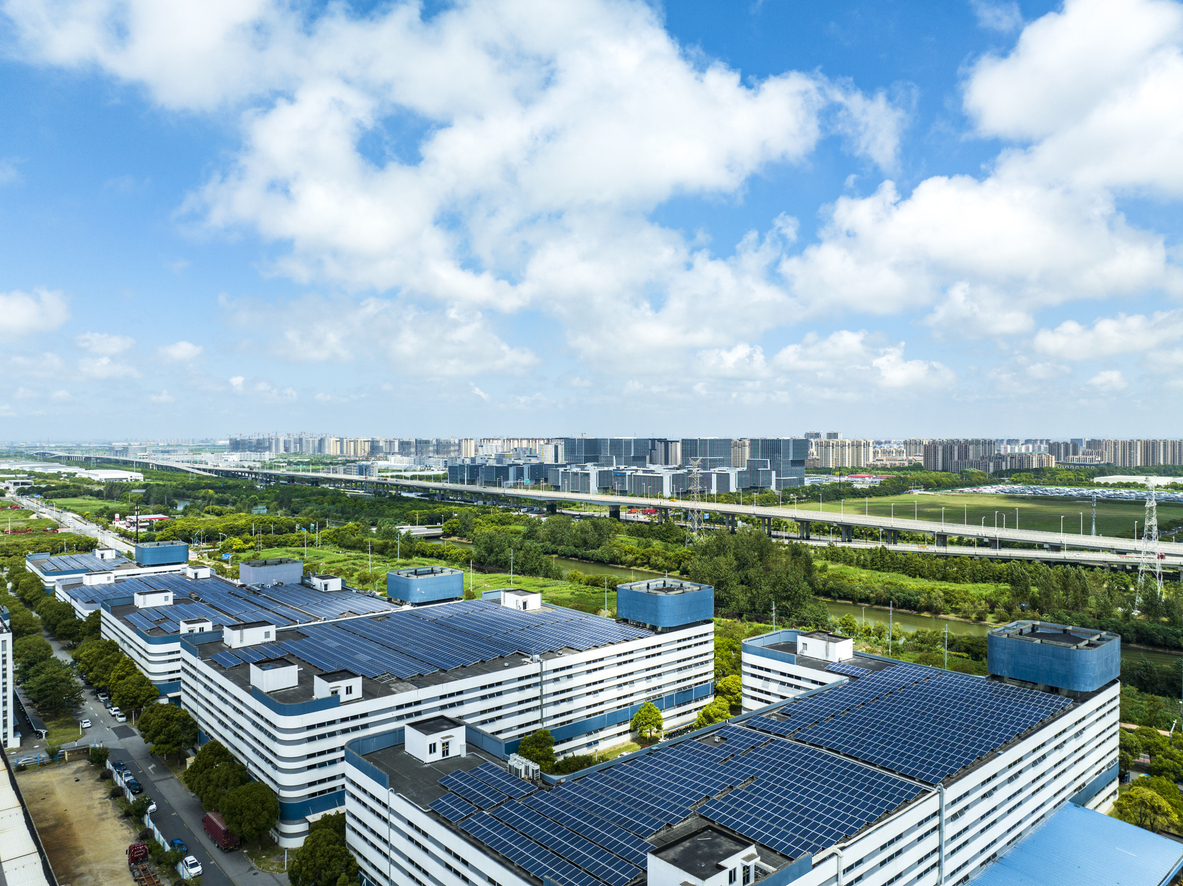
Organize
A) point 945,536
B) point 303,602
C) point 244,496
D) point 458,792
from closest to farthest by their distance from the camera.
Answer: point 458,792 < point 303,602 < point 945,536 < point 244,496

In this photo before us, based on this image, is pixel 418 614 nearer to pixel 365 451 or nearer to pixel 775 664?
pixel 775 664

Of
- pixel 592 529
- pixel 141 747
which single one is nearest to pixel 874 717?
pixel 141 747

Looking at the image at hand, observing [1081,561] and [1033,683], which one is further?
[1081,561]

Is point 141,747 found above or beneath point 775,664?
beneath

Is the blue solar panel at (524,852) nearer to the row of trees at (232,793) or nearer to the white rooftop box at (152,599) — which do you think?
the row of trees at (232,793)

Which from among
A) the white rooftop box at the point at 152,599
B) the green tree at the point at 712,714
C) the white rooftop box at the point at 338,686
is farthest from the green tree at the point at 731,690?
the white rooftop box at the point at 152,599

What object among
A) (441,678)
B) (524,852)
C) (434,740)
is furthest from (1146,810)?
(441,678)

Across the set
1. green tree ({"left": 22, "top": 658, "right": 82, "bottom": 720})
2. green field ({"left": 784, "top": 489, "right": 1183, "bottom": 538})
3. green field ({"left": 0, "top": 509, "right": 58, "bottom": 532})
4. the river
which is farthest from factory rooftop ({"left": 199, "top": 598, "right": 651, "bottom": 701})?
green field ({"left": 0, "top": 509, "right": 58, "bottom": 532})
